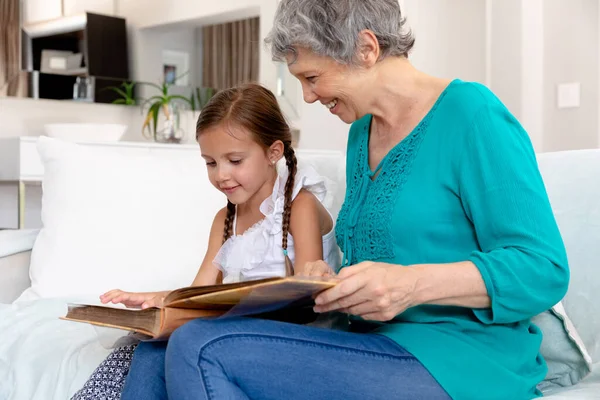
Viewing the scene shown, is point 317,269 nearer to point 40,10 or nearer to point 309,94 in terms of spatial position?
point 309,94

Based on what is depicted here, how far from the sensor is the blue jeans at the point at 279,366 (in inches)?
37.8

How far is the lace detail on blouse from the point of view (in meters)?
1.17

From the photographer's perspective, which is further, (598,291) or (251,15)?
(251,15)

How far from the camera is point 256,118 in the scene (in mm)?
1483

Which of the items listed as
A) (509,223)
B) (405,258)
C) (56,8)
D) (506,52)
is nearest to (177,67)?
(56,8)

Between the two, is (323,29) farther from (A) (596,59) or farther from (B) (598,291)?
(A) (596,59)

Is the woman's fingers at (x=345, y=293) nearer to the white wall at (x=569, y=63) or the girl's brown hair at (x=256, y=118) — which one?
the girl's brown hair at (x=256, y=118)

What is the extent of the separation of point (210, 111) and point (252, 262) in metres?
0.31

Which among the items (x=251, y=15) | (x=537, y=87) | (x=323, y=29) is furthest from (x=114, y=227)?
(x=251, y=15)

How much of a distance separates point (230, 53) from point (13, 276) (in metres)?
2.63

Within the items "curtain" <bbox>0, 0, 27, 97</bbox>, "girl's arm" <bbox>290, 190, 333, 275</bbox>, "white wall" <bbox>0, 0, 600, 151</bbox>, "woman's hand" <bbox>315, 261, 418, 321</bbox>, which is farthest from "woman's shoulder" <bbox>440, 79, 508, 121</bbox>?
"curtain" <bbox>0, 0, 27, 97</bbox>

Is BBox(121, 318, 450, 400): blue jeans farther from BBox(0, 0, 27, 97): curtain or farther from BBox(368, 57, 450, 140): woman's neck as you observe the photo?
BBox(0, 0, 27, 97): curtain

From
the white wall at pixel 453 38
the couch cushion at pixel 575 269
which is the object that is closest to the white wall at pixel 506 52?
the white wall at pixel 453 38

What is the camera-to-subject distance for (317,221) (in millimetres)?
1474
